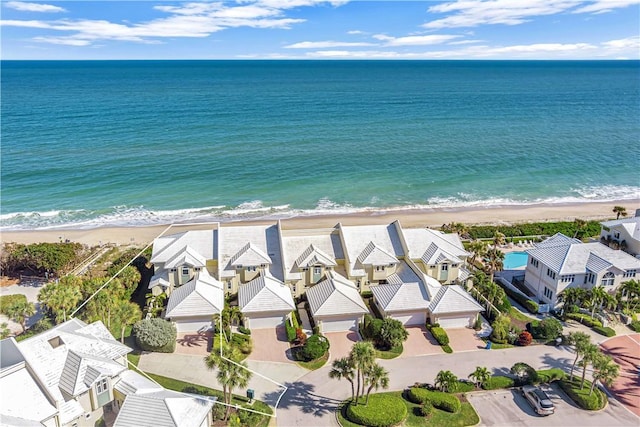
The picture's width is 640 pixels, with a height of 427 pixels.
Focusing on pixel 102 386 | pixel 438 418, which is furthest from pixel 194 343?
pixel 438 418

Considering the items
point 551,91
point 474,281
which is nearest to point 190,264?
point 474,281

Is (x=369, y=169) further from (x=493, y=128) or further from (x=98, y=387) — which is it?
(x=98, y=387)

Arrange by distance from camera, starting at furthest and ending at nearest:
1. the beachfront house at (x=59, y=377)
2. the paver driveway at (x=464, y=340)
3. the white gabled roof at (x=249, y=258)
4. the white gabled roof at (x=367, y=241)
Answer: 1. the white gabled roof at (x=367, y=241)
2. the white gabled roof at (x=249, y=258)
3. the paver driveway at (x=464, y=340)
4. the beachfront house at (x=59, y=377)

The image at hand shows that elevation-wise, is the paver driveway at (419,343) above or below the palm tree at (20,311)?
below

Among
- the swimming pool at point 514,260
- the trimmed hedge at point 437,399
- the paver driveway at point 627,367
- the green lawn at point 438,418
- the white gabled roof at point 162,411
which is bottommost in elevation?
the paver driveway at point 627,367

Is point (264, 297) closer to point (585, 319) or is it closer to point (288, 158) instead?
point (585, 319)

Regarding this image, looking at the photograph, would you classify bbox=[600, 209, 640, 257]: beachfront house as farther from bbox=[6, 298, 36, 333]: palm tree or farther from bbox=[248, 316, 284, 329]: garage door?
bbox=[6, 298, 36, 333]: palm tree

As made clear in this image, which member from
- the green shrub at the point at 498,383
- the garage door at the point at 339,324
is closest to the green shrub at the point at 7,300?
the garage door at the point at 339,324

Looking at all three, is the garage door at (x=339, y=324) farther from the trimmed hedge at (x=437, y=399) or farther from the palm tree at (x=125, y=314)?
the palm tree at (x=125, y=314)
